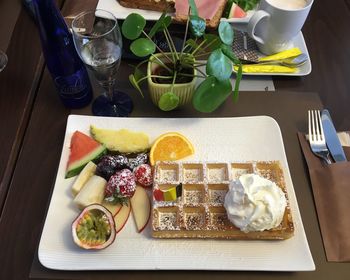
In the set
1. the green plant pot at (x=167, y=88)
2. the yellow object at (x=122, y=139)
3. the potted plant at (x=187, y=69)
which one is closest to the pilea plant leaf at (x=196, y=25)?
the potted plant at (x=187, y=69)

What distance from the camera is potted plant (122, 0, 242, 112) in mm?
920

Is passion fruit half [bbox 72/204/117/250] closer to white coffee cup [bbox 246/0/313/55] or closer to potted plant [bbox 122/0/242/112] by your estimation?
potted plant [bbox 122/0/242/112]

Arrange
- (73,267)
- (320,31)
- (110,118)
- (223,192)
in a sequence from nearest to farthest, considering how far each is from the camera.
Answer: (73,267) → (223,192) → (110,118) → (320,31)

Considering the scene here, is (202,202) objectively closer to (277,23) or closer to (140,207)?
(140,207)

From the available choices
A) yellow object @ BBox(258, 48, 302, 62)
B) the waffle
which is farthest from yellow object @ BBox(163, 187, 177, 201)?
yellow object @ BBox(258, 48, 302, 62)

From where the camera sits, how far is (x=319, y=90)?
1140mm

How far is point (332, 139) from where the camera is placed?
3.23 feet

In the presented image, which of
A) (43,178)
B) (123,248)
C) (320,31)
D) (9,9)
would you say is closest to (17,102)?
(43,178)

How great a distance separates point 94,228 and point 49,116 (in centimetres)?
44

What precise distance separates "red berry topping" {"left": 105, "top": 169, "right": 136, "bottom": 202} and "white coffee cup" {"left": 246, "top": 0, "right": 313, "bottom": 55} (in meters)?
0.66

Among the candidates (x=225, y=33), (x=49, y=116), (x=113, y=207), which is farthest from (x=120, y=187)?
(x=225, y=33)

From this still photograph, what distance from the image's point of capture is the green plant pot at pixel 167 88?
0.99 meters

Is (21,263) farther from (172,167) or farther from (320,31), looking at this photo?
(320,31)

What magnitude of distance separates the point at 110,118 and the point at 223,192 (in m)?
0.41
